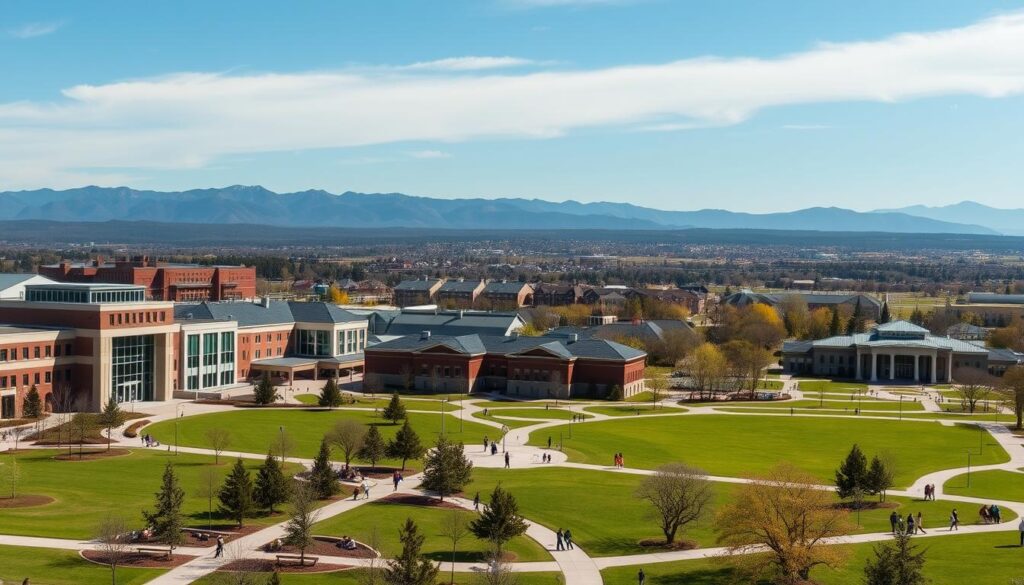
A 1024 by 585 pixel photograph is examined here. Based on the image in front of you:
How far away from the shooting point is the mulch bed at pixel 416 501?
63.1m

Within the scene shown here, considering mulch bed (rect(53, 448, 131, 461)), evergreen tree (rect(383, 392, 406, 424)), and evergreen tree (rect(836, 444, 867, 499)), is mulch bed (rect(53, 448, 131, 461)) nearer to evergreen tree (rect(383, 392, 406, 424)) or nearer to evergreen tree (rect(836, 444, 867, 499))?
evergreen tree (rect(383, 392, 406, 424))

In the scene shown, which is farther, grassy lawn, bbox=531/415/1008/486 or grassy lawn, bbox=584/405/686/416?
grassy lawn, bbox=584/405/686/416

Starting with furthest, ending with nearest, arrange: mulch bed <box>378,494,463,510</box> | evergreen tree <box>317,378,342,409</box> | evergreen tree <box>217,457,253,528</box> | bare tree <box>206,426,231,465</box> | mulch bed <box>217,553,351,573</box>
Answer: evergreen tree <box>317,378,342,409</box>
bare tree <box>206,426,231,465</box>
mulch bed <box>378,494,463,510</box>
evergreen tree <box>217,457,253,528</box>
mulch bed <box>217,553,351,573</box>

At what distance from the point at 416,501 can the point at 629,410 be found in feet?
163

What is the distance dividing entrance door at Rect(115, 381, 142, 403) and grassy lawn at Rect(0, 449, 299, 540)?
26.5 metres

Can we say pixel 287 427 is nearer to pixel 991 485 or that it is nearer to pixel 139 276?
pixel 991 485

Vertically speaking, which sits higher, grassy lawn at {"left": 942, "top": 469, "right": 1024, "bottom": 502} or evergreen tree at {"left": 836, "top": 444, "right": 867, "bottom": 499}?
evergreen tree at {"left": 836, "top": 444, "right": 867, "bottom": 499}

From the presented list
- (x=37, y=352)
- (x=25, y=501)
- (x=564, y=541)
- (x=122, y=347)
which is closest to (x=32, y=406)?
(x=37, y=352)

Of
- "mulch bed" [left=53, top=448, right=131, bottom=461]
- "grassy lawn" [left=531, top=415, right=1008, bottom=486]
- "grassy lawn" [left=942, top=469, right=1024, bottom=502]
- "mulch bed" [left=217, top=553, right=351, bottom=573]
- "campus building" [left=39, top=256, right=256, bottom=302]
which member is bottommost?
"grassy lawn" [left=531, top=415, right=1008, bottom=486]

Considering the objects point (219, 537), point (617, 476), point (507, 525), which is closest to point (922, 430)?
point (617, 476)

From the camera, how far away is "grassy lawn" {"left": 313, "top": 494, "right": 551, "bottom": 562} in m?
53.8

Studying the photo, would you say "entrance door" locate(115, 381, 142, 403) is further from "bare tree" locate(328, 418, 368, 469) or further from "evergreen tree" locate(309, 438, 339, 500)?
"evergreen tree" locate(309, 438, 339, 500)

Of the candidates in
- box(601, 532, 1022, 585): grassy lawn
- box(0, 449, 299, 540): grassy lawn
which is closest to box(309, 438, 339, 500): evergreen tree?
box(0, 449, 299, 540): grassy lawn

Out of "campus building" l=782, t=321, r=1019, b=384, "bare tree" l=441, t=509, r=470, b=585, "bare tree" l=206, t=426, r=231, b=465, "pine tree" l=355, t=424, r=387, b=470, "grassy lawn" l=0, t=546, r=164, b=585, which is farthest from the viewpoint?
"campus building" l=782, t=321, r=1019, b=384
